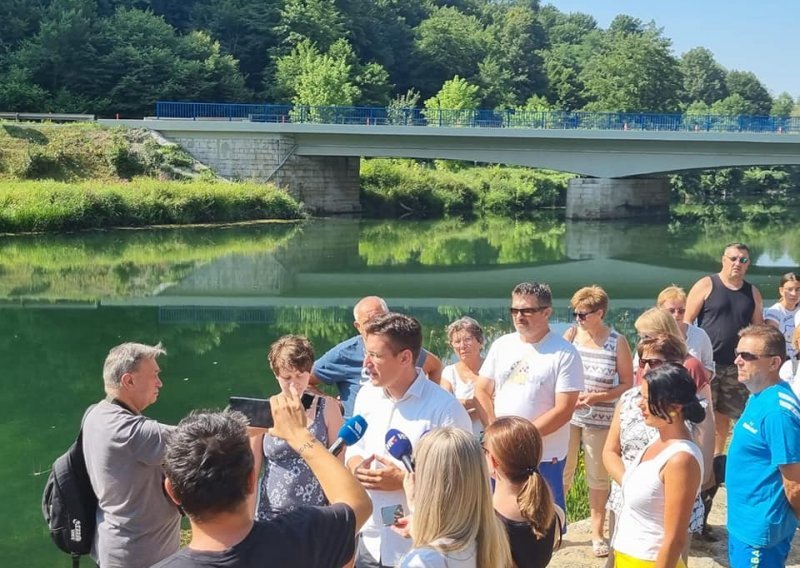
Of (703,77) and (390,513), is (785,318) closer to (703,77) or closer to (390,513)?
(390,513)

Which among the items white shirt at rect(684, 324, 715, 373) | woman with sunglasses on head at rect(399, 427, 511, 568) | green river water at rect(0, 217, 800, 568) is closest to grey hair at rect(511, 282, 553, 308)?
white shirt at rect(684, 324, 715, 373)

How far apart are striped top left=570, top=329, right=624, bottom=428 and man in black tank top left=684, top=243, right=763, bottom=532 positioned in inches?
45.9

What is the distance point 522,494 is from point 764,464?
1.02 metres

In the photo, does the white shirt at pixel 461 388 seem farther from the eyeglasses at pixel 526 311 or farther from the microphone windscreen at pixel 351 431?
the microphone windscreen at pixel 351 431

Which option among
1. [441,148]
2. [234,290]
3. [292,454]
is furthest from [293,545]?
[441,148]

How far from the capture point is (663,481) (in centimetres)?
296

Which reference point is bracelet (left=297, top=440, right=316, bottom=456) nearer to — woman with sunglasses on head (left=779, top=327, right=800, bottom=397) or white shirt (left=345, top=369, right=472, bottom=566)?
white shirt (left=345, top=369, right=472, bottom=566)

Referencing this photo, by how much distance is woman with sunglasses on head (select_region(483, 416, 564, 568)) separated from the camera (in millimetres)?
2678

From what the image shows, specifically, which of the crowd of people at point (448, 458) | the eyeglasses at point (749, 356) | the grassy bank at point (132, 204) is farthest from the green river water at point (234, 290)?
the eyeglasses at point (749, 356)

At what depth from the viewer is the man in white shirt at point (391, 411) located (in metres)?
3.12

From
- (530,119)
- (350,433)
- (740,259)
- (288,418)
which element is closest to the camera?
(288,418)

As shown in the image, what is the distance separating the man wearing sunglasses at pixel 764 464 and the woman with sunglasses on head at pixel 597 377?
1357 millimetres

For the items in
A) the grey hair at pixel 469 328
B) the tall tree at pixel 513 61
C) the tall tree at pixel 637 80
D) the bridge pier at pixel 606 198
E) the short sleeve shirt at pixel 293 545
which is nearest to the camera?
the short sleeve shirt at pixel 293 545

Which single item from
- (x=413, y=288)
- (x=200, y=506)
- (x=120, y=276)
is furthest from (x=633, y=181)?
(x=200, y=506)
